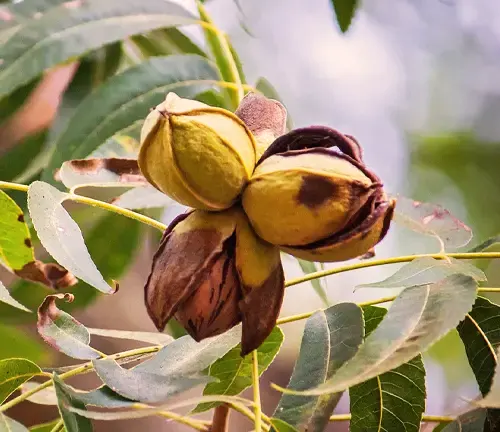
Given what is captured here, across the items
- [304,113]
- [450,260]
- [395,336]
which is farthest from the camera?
[304,113]

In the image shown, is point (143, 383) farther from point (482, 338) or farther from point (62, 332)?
point (482, 338)

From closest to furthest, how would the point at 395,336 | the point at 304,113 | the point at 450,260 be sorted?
the point at 395,336
the point at 450,260
the point at 304,113

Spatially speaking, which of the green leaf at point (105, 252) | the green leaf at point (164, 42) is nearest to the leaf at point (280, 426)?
the green leaf at point (105, 252)

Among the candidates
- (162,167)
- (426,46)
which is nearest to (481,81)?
(426,46)

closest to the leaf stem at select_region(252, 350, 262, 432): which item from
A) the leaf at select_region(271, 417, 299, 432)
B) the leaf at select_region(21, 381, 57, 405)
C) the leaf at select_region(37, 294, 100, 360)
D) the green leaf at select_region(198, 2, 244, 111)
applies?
the leaf at select_region(271, 417, 299, 432)

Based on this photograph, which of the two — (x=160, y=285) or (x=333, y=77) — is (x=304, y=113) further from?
(x=160, y=285)

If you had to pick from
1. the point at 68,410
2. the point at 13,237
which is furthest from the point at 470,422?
the point at 13,237
